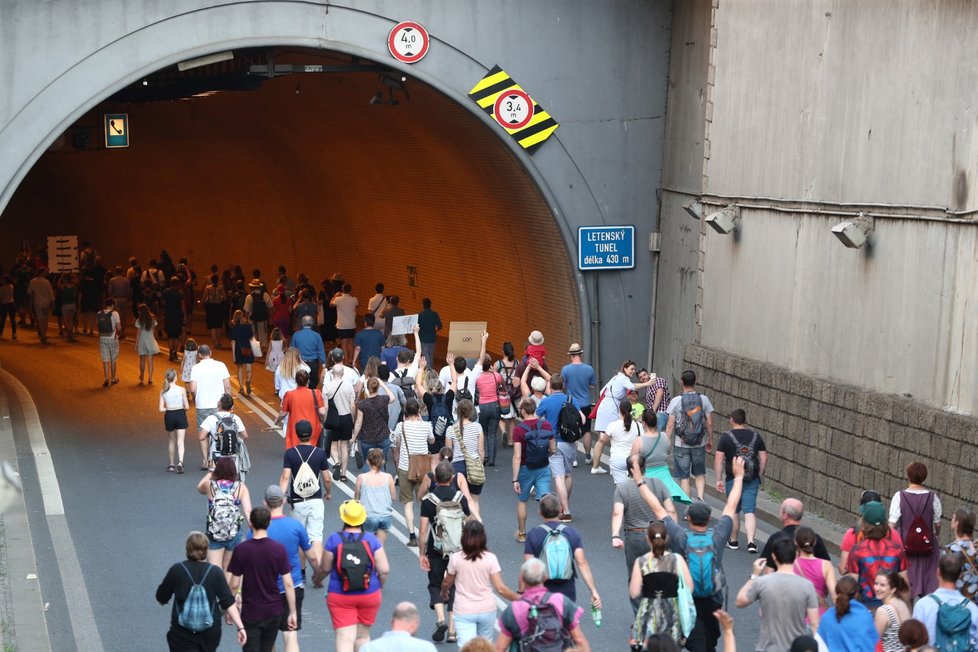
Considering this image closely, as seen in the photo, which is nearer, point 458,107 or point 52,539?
point 52,539

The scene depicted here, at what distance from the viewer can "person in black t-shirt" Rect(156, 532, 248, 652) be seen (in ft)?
30.2

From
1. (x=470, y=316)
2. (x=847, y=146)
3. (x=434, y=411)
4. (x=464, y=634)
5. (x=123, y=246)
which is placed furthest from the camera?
(x=123, y=246)

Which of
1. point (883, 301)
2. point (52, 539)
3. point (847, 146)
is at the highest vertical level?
point (847, 146)

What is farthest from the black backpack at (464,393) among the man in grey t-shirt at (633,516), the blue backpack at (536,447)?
the man in grey t-shirt at (633,516)

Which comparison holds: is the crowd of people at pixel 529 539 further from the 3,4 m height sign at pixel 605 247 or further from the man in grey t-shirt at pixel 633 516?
the 3,4 m height sign at pixel 605 247

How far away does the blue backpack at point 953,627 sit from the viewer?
8828mm

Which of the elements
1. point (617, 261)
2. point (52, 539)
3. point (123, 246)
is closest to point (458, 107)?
point (617, 261)

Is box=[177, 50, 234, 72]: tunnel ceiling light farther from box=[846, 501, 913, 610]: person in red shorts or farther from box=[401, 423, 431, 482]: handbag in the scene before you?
box=[846, 501, 913, 610]: person in red shorts

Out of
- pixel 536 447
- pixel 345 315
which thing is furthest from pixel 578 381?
pixel 345 315

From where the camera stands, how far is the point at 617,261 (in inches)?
858

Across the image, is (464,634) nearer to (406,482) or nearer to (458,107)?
(406,482)

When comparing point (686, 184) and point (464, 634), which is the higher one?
point (686, 184)

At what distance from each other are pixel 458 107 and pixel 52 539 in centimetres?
943

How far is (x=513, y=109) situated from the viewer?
21047 mm
